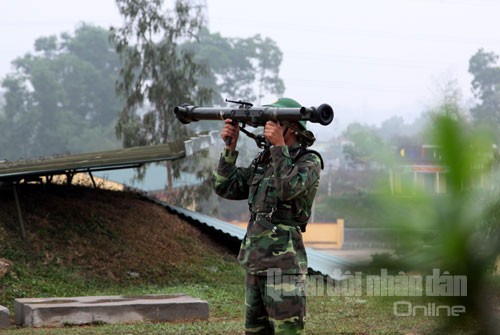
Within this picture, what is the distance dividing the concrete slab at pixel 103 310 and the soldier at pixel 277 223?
15.3 ft

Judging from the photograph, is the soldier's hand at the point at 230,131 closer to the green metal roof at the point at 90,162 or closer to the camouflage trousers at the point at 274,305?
the camouflage trousers at the point at 274,305

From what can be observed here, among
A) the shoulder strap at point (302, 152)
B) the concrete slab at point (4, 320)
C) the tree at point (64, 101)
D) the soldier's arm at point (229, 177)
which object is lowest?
the concrete slab at point (4, 320)

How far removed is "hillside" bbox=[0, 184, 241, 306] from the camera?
40.5 feet

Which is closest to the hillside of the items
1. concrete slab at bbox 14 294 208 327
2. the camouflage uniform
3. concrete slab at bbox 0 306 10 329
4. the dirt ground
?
the dirt ground

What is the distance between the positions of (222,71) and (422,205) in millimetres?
72244

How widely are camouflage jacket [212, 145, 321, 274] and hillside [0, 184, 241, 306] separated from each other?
267 inches

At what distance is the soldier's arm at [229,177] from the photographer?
16.1 feet

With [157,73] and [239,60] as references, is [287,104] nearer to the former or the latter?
[157,73]

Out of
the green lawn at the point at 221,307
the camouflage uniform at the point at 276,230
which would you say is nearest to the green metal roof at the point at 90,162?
the green lawn at the point at 221,307

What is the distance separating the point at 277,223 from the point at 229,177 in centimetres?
37

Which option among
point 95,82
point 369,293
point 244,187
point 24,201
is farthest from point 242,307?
point 95,82

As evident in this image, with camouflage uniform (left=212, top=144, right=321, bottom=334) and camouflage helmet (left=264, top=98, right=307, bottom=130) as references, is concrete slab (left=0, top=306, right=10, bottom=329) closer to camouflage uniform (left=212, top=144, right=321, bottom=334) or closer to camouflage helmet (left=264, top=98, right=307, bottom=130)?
camouflage uniform (left=212, top=144, right=321, bottom=334)

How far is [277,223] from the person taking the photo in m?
4.80

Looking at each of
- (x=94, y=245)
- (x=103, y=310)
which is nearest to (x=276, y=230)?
(x=103, y=310)
